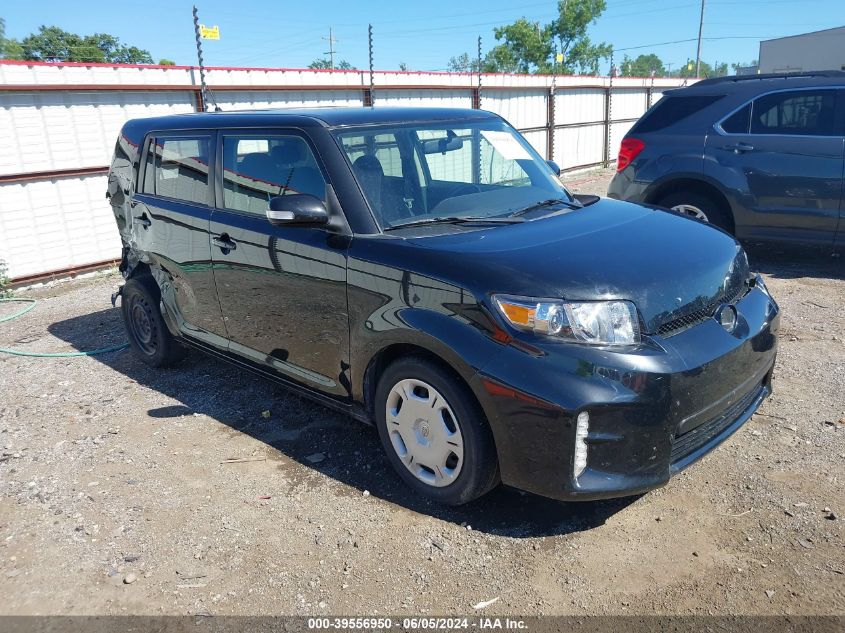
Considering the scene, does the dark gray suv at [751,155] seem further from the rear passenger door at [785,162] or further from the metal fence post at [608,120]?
→ the metal fence post at [608,120]

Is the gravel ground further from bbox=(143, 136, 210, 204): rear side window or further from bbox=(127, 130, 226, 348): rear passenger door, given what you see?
bbox=(143, 136, 210, 204): rear side window

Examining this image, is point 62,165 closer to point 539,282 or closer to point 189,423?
point 189,423

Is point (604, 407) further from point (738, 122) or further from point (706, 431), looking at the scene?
point (738, 122)

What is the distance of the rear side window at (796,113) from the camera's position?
6672 millimetres

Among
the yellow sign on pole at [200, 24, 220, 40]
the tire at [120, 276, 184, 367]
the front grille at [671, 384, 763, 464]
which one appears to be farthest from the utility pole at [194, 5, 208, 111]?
the front grille at [671, 384, 763, 464]

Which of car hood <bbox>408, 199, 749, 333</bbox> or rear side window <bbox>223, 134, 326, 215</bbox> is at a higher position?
rear side window <bbox>223, 134, 326, 215</bbox>

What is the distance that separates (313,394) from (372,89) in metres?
9.15

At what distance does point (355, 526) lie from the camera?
3.34 metres

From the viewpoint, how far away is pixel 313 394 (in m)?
3.97

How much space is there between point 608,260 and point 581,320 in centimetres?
42

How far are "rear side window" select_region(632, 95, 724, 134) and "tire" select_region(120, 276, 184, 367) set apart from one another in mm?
5465

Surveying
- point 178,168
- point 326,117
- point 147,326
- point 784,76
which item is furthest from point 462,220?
point 784,76

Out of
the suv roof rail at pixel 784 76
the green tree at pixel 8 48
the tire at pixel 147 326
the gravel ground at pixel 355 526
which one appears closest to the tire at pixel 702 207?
the suv roof rail at pixel 784 76

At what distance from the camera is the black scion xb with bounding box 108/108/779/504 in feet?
9.36
